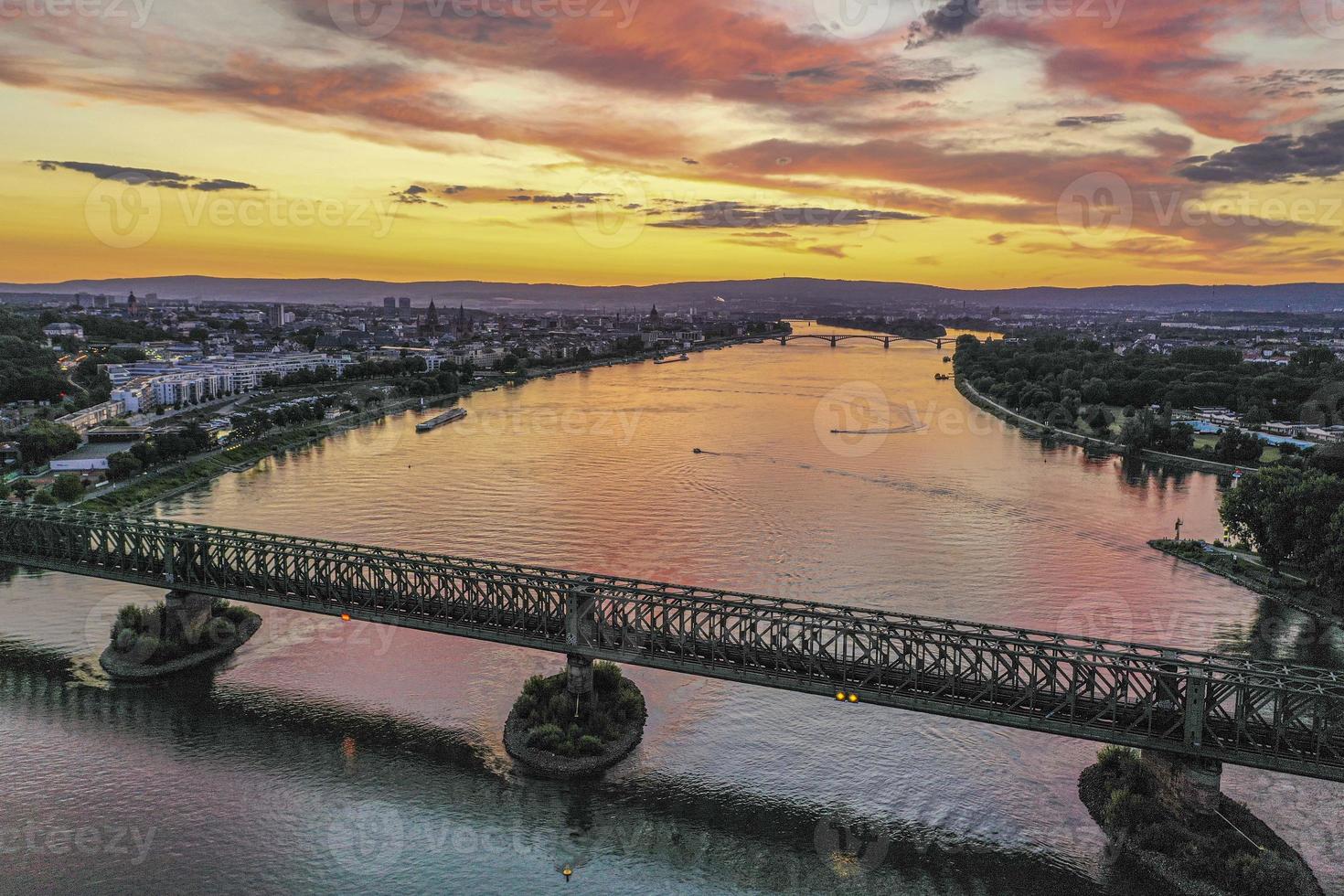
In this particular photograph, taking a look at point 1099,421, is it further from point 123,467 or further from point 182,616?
point 123,467

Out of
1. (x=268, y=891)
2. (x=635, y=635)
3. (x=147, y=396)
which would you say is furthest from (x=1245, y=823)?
(x=147, y=396)

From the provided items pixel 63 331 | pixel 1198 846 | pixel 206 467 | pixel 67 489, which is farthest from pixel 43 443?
pixel 63 331

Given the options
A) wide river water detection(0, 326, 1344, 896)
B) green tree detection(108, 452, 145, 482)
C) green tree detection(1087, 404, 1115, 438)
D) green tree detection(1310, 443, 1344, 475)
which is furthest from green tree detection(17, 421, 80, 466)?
green tree detection(1087, 404, 1115, 438)

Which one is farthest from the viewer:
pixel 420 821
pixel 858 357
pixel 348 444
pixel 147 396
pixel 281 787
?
pixel 858 357

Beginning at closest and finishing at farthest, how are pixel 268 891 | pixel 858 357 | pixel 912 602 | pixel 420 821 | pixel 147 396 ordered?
pixel 268 891, pixel 420 821, pixel 912 602, pixel 147 396, pixel 858 357

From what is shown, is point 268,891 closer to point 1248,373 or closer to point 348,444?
point 348,444

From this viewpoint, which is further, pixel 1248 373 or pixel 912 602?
pixel 1248 373
